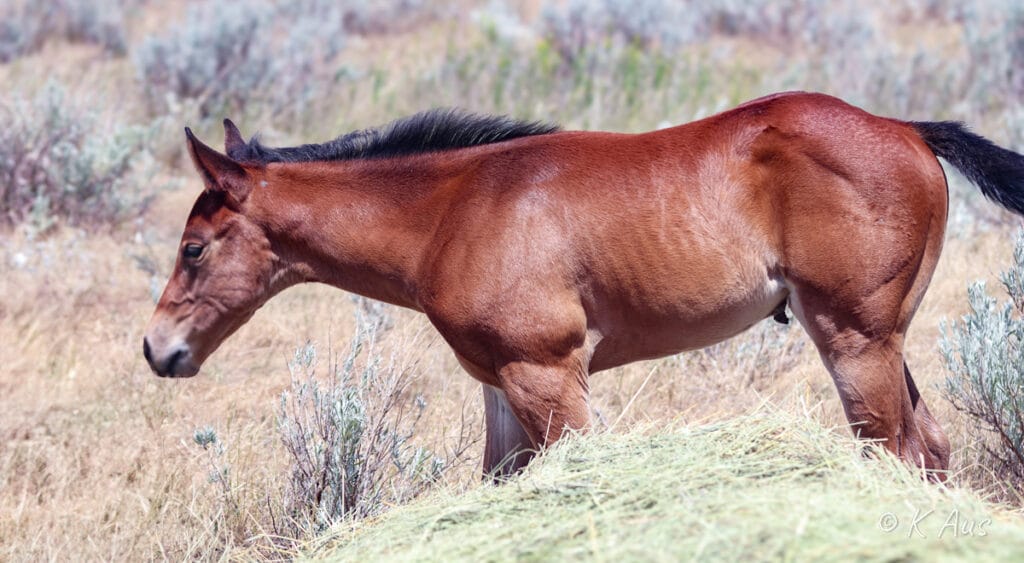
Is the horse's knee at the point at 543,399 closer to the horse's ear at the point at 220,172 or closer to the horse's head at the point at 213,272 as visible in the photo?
the horse's head at the point at 213,272

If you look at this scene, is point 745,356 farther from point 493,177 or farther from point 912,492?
point 912,492

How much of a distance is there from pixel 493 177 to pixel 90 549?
7.26 ft

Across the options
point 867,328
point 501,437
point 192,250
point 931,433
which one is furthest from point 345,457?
point 931,433

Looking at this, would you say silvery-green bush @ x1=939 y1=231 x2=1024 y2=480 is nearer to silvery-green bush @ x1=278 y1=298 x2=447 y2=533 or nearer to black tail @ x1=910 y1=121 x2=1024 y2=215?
black tail @ x1=910 y1=121 x2=1024 y2=215

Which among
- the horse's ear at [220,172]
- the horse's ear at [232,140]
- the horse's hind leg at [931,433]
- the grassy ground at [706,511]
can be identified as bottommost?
the horse's hind leg at [931,433]

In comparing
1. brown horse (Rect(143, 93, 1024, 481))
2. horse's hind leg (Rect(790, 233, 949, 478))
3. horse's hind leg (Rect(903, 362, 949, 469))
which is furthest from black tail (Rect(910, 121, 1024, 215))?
horse's hind leg (Rect(903, 362, 949, 469))

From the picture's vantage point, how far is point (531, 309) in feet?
13.2

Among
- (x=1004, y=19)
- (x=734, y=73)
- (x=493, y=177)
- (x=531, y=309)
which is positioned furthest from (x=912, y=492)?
(x=1004, y=19)

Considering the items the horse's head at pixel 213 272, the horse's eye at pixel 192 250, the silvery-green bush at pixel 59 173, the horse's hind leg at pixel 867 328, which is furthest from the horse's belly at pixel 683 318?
the silvery-green bush at pixel 59 173

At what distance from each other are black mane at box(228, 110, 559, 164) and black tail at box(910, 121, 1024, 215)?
1.46m

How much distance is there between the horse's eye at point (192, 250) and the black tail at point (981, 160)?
2.76 m

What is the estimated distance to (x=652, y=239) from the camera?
4.07 m

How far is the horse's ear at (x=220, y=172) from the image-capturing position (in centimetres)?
428

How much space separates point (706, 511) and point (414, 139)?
7.33ft
